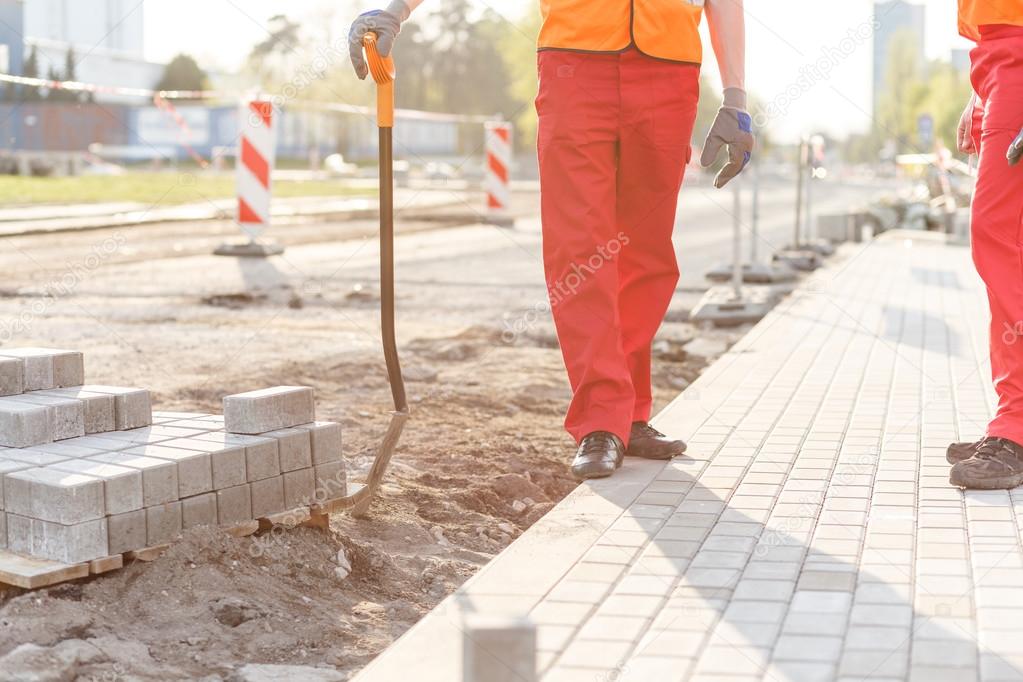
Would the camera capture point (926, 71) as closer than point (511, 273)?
No

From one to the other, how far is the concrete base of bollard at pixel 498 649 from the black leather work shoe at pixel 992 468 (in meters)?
2.58

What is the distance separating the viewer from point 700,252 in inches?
715

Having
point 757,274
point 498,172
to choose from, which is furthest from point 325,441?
point 498,172

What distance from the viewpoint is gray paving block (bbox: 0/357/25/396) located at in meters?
4.09

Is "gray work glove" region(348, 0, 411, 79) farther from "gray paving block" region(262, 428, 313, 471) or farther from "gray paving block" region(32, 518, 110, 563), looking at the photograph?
"gray paving block" region(32, 518, 110, 563)

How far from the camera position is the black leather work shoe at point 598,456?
14.9ft

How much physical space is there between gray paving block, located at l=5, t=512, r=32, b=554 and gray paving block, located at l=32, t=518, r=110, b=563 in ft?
0.12

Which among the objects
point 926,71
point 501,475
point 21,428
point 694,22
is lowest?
point 501,475

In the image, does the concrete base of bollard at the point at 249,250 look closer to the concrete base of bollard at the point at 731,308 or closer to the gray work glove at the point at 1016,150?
the concrete base of bollard at the point at 731,308

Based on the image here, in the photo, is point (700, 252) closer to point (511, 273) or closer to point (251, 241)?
point (511, 273)

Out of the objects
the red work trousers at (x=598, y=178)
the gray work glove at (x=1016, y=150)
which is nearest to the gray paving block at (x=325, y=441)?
the red work trousers at (x=598, y=178)

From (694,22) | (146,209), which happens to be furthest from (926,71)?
(694,22)

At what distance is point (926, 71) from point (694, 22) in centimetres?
10714

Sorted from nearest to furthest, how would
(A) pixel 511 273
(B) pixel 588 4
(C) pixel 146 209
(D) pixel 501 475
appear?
1. (B) pixel 588 4
2. (D) pixel 501 475
3. (A) pixel 511 273
4. (C) pixel 146 209
